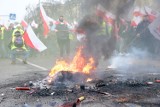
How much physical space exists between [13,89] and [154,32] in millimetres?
7707

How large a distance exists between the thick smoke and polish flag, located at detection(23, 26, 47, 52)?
7448mm

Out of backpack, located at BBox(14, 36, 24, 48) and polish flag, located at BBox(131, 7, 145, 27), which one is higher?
polish flag, located at BBox(131, 7, 145, 27)

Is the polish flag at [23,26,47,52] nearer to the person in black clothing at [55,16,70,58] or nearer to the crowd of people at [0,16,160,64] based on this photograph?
the crowd of people at [0,16,160,64]

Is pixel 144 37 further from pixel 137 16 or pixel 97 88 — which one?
pixel 97 88

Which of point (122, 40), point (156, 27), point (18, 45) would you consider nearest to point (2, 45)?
point (18, 45)

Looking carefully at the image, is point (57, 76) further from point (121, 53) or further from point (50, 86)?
point (121, 53)

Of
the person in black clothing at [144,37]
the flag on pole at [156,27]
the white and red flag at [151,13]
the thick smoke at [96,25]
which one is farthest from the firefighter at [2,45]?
the thick smoke at [96,25]

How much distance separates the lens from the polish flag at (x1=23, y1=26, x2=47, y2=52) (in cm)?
1784

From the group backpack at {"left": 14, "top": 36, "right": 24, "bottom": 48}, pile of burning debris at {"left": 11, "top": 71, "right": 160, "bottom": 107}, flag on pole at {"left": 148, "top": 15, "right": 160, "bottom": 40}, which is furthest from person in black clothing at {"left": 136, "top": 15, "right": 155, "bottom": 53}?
pile of burning debris at {"left": 11, "top": 71, "right": 160, "bottom": 107}

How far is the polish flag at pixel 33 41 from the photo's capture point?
17.8 meters

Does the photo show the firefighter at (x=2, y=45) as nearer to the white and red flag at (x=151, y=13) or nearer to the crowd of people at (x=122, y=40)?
the crowd of people at (x=122, y=40)

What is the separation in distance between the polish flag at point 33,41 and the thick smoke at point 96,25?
7.45 metres

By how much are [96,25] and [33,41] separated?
8.37 meters

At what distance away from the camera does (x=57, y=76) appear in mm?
A: 8305
